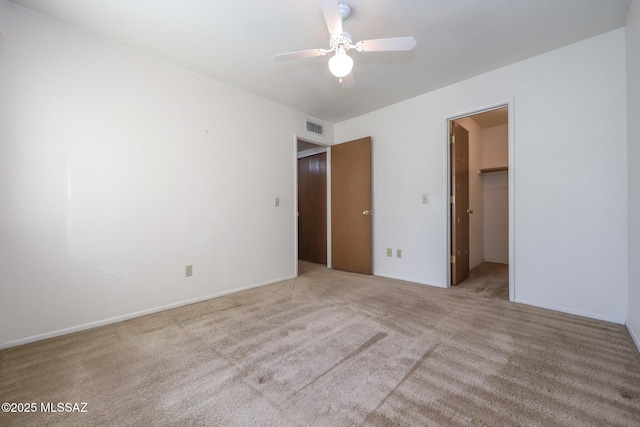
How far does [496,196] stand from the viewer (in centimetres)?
467

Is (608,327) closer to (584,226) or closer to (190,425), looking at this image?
(584,226)

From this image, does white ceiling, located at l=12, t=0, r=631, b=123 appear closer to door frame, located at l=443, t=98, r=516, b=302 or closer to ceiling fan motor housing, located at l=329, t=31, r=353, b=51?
ceiling fan motor housing, located at l=329, t=31, r=353, b=51

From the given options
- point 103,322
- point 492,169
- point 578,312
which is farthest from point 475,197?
point 103,322

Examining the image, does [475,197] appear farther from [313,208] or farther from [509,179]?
[313,208]

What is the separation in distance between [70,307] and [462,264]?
4.12 meters

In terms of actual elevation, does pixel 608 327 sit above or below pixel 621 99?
below

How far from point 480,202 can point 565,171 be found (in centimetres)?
242

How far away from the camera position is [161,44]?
7.41 feet

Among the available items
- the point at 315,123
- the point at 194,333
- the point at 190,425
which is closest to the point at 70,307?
the point at 194,333

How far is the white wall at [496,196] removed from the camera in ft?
14.8

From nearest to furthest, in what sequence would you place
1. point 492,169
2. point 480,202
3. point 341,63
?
point 341,63
point 492,169
point 480,202

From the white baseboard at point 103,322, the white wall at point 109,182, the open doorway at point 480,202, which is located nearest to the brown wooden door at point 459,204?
the open doorway at point 480,202

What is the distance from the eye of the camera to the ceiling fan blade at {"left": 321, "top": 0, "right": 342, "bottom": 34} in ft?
4.75

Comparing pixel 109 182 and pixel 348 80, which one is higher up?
pixel 348 80
